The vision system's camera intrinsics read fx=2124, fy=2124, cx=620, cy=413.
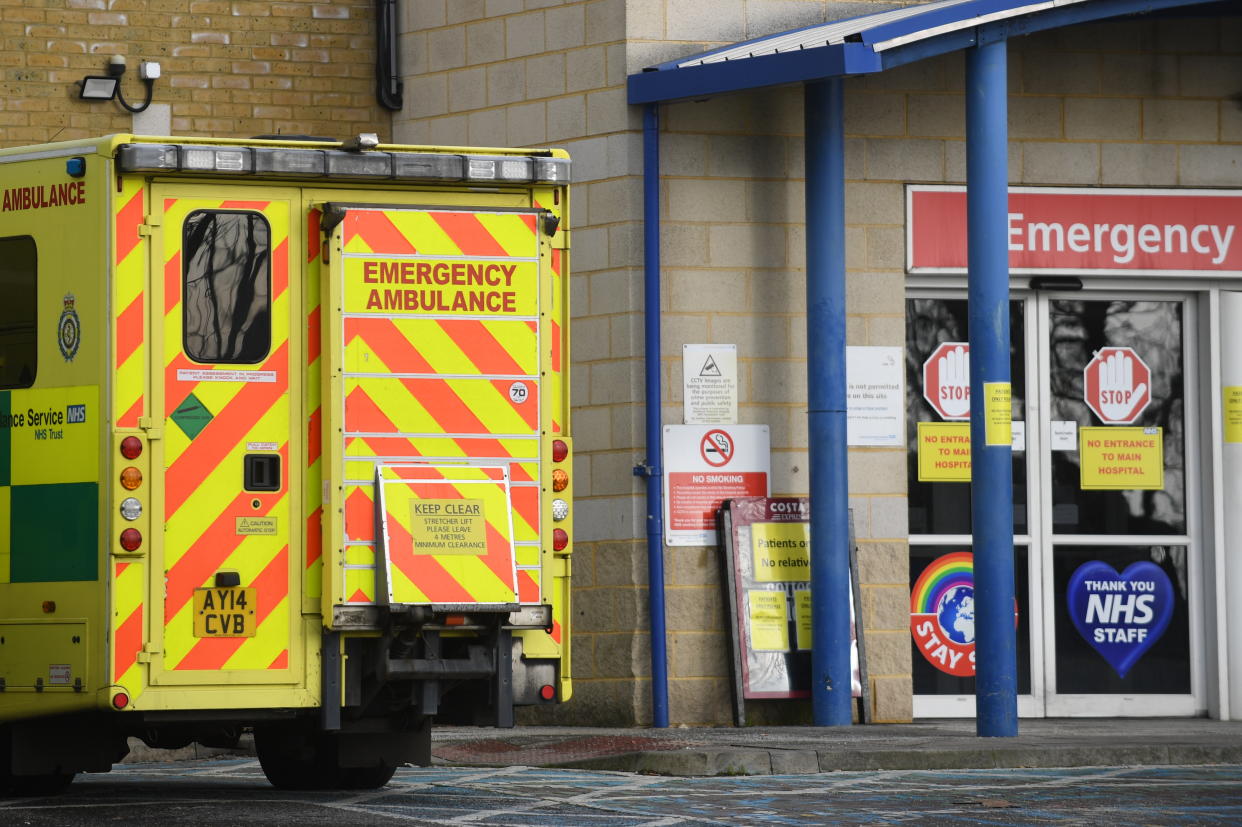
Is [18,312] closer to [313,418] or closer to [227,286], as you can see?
[227,286]

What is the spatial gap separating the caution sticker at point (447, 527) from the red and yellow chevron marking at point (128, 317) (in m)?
1.21

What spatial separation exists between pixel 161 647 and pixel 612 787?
2431 millimetres

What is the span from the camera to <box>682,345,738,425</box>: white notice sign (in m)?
13.5

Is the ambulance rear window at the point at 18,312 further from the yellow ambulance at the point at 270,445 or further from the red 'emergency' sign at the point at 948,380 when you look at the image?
the red 'emergency' sign at the point at 948,380

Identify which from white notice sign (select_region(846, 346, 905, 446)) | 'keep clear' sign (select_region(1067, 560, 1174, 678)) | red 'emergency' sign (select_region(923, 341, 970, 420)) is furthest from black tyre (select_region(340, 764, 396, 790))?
'keep clear' sign (select_region(1067, 560, 1174, 678))

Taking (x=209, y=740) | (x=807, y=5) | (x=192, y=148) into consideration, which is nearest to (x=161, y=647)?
(x=209, y=740)

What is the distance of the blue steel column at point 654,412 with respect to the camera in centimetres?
1320

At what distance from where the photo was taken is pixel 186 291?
8.75 metres

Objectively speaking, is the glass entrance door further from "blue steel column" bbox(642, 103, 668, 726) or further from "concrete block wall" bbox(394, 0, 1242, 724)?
"blue steel column" bbox(642, 103, 668, 726)

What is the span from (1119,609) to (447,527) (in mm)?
6839

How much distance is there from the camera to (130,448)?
856 cm

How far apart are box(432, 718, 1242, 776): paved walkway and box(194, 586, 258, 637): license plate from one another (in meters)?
2.72

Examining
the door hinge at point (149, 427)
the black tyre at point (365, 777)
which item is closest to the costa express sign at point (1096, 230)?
the black tyre at point (365, 777)

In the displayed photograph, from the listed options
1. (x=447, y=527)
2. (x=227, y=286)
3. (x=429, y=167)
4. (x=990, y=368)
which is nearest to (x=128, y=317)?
(x=227, y=286)
